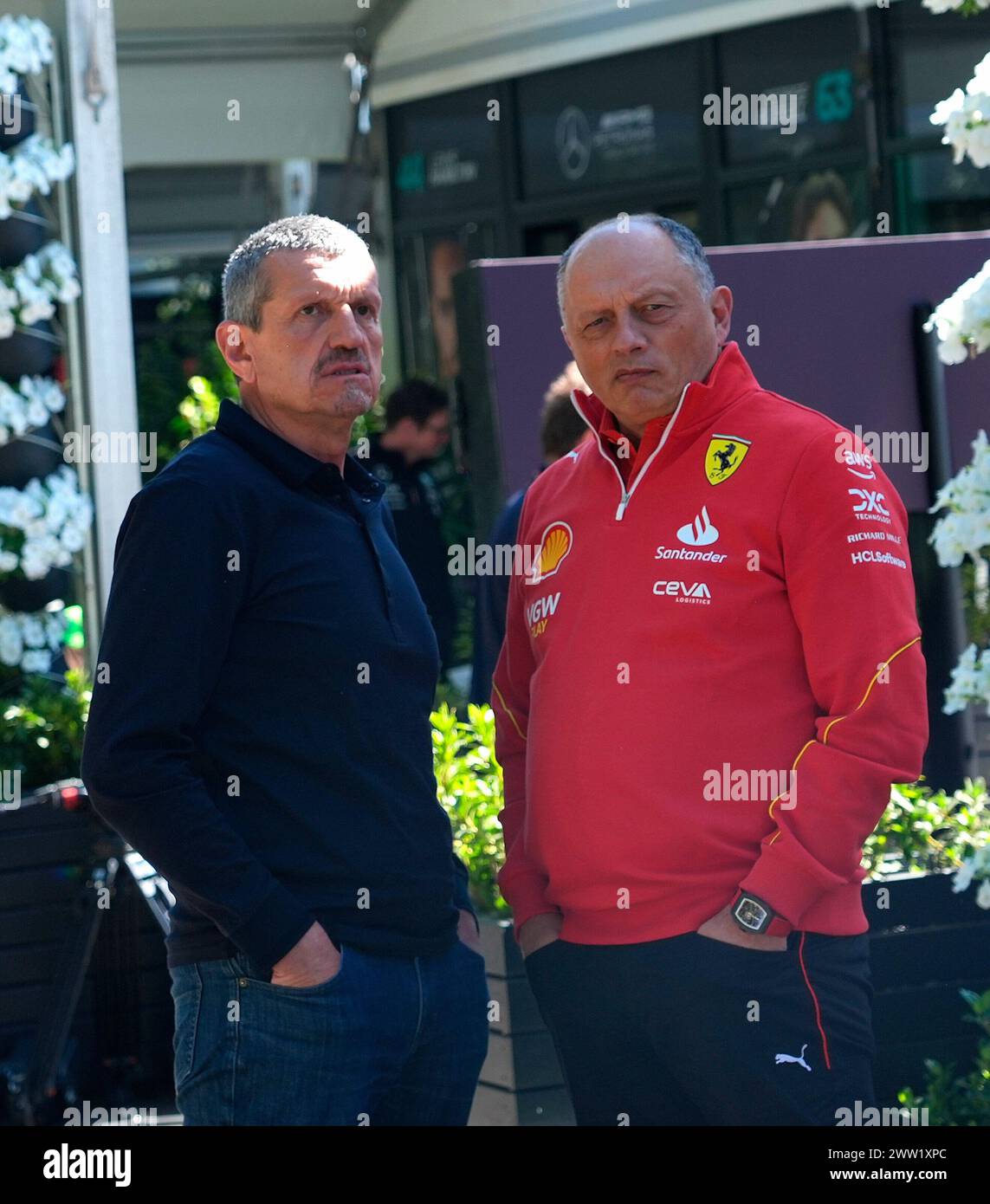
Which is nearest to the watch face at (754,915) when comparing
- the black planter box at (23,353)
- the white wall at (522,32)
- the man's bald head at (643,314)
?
the man's bald head at (643,314)

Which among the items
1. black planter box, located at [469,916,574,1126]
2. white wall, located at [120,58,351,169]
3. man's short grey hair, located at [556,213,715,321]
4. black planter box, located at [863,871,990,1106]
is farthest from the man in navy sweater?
white wall, located at [120,58,351,169]

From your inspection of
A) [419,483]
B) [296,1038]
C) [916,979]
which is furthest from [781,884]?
[419,483]

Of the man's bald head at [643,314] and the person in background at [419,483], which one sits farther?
the person in background at [419,483]

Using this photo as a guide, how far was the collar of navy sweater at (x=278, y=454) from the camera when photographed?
2.64 meters

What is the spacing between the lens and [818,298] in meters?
4.58

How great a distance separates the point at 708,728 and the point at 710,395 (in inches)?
20.8

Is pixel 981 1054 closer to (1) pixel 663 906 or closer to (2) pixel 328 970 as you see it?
(1) pixel 663 906

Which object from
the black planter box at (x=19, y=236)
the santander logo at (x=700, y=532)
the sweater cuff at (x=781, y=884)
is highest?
the black planter box at (x=19, y=236)

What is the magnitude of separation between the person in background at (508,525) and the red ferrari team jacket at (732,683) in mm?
1416

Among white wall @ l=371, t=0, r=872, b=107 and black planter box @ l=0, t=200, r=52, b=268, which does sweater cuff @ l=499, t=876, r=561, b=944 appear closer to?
black planter box @ l=0, t=200, r=52, b=268

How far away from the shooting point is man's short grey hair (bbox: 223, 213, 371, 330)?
269 cm

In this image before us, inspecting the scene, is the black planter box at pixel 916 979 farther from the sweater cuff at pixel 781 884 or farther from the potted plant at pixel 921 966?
the sweater cuff at pixel 781 884

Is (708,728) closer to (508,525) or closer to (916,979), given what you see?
(916,979)
